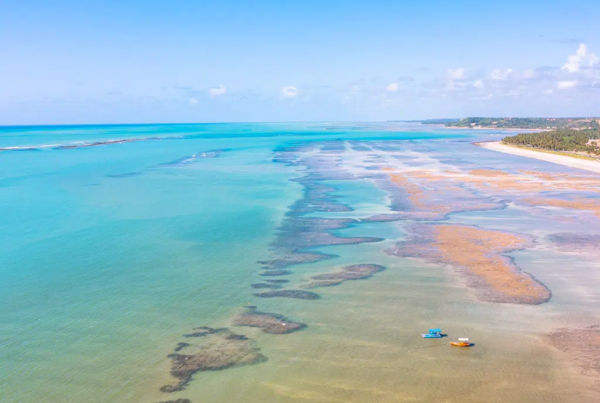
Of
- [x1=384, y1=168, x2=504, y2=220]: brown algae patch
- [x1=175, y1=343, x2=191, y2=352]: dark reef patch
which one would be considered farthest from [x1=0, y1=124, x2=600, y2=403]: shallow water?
[x1=384, y1=168, x2=504, y2=220]: brown algae patch

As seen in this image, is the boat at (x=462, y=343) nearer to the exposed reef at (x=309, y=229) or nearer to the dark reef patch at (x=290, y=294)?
the dark reef patch at (x=290, y=294)

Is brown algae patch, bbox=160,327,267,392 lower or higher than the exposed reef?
Result: lower

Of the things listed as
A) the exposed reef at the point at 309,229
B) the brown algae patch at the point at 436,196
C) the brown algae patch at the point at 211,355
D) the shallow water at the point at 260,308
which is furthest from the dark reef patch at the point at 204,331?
the brown algae patch at the point at 436,196

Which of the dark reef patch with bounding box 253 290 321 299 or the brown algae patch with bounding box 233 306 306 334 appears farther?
the dark reef patch with bounding box 253 290 321 299

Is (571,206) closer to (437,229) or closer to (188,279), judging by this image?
(437,229)

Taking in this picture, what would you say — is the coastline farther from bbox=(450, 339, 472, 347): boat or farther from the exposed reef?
bbox=(450, 339, 472, 347): boat

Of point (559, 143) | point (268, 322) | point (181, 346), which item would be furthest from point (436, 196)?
point (559, 143)

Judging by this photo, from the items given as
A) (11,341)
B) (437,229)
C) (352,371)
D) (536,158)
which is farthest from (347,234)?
(536,158)
